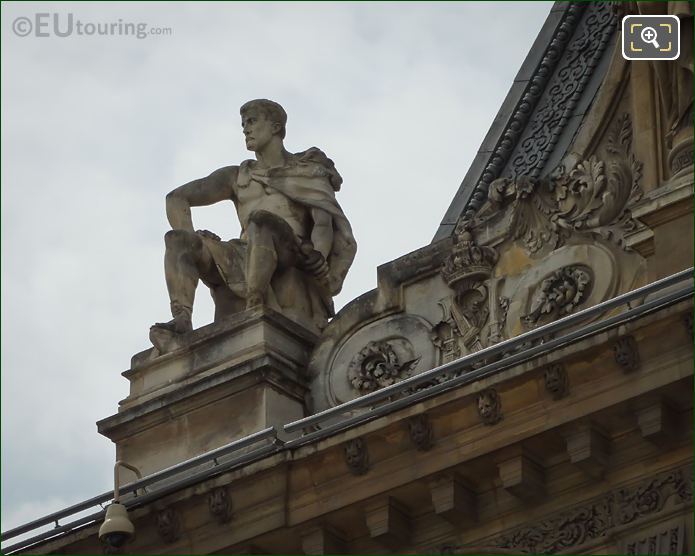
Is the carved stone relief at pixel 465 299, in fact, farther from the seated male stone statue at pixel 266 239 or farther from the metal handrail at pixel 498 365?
the seated male stone statue at pixel 266 239

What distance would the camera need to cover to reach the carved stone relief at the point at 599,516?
22578 mm

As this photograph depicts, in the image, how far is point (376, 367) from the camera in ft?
84.4

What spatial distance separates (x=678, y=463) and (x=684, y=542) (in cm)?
69

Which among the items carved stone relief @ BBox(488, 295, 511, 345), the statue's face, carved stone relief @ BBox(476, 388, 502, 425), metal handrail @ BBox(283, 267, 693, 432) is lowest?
carved stone relief @ BBox(476, 388, 502, 425)

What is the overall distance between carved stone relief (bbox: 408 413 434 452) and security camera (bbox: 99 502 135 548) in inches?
96.0

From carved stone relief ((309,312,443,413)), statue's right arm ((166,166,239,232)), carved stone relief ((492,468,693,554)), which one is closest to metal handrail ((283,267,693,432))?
carved stone relief ((309,312,443,413))

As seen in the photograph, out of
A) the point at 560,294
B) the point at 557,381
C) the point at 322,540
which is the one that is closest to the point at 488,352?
the point at 557,381

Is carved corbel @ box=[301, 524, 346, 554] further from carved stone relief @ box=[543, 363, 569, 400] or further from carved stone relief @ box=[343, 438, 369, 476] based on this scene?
carved stone relief @ box=[543, 363, 569, 400]

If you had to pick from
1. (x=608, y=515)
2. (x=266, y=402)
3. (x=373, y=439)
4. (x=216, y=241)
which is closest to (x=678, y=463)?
(x=608, y=515)

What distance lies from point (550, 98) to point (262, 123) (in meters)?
2.79

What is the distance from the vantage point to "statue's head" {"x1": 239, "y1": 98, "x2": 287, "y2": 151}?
91.5 feet

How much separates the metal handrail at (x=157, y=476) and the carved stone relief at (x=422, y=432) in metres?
1.31

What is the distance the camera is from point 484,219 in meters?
25.5

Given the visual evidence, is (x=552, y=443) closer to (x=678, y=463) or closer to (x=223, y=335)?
(x=678, y=463)
